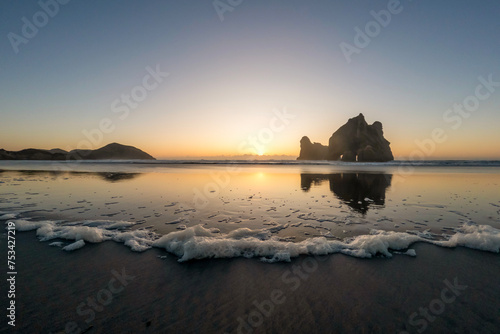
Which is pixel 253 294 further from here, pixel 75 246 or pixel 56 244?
pixel 56 244

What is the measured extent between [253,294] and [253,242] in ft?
7.70

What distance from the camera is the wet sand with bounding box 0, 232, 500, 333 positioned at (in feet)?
11.7

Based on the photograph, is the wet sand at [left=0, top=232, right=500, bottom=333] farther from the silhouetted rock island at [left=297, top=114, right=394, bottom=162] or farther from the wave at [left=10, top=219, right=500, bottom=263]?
the silhouetted rock island at [left=297, top=114, right=394, bottom=162]

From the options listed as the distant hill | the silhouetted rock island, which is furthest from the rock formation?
the distant hill

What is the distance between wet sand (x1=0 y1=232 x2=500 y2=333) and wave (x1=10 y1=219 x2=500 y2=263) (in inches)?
13.2

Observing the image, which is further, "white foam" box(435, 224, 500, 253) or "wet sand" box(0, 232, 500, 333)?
"white foam" box(435, 224, 500, 253)

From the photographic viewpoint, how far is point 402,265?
5629mm

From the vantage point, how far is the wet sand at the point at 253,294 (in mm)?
3578

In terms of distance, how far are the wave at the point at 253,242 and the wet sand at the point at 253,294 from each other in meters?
0.34

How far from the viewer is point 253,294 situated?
4.39 meters

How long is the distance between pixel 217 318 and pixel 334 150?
152 meters

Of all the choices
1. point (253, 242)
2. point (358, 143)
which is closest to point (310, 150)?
point (358, 143)

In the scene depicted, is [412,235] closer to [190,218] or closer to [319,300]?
[319,300]

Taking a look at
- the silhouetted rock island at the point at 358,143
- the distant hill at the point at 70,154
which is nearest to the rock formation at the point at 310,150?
the silhouetted rock island at the point at 358,143
